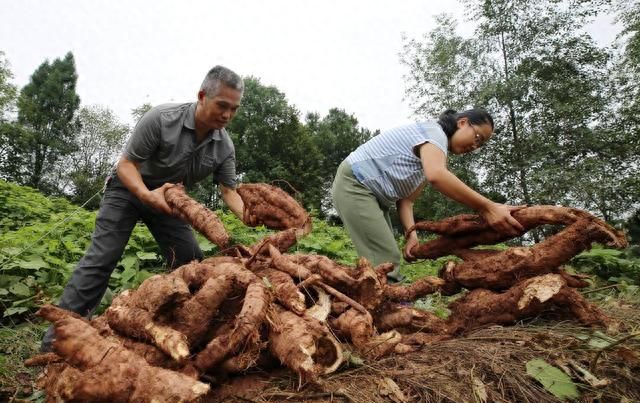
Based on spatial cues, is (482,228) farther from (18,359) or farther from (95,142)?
(95,142)

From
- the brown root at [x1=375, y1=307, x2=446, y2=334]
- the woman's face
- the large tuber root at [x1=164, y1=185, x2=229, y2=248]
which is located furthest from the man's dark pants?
the woman's face

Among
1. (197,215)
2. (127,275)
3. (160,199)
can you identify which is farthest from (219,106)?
(127,275)

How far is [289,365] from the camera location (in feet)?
5.73

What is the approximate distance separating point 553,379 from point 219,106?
8.56ft

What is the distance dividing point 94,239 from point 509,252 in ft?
9.60

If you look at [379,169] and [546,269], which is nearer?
[546,269]

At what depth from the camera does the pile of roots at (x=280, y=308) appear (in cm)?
156

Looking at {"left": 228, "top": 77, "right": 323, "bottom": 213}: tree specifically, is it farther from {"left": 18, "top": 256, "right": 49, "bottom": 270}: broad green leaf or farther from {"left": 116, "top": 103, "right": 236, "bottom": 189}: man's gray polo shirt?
{"left": 116, "top": 103, "right": 236, "bottom": 189}: man's gray polo shirt

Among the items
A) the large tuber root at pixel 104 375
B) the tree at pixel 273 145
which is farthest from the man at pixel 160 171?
the tree at pixel 273 145

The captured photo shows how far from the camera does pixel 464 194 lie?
2.62m

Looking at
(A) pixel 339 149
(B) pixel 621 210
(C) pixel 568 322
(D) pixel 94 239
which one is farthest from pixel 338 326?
(A) pixel 339 149

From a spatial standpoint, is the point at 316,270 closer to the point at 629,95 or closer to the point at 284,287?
the point at 284,287

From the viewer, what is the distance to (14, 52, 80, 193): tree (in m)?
34.6

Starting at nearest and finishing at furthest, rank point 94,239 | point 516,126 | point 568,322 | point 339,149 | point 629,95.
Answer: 1. point 568,322
2. point 94,239
3. point 629,95
4. point 516,126
5. point 339,149
